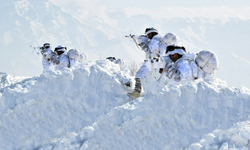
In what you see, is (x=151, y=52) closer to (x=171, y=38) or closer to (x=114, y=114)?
(x=171, y=38)

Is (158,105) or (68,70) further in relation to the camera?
(68,70)

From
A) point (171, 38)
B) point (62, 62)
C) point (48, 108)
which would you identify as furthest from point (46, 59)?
point (48, 108)

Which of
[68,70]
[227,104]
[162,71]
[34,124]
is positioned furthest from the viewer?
[162,71]

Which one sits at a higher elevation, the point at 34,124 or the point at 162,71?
the point at 162,71

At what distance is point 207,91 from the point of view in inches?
126

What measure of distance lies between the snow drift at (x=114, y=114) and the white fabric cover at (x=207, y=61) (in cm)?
86

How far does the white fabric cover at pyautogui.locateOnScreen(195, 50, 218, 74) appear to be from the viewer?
422cm

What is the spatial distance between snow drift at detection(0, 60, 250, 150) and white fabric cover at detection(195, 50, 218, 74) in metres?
0.86

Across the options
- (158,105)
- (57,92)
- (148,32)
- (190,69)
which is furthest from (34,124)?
(148,32)

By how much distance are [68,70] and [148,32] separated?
113 inches

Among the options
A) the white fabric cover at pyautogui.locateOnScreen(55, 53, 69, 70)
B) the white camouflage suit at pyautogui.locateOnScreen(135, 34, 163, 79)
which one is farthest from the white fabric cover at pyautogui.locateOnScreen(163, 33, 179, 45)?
the white fabric cover at pyautogui.locateOnScreen(55, 53, 69, 70)

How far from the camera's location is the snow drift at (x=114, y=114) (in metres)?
3.08

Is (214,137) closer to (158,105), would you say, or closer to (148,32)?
(158,105)

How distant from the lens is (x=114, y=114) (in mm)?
3611
